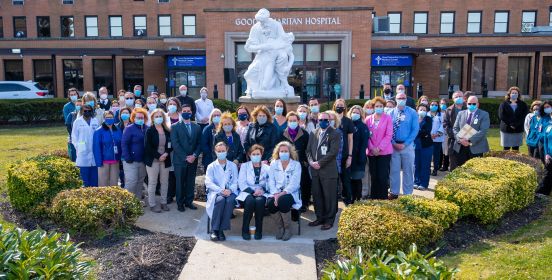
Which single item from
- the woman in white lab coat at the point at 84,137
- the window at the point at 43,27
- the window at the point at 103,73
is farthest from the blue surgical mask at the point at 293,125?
the window at the point at 43,27

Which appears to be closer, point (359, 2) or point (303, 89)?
point (303, 89)

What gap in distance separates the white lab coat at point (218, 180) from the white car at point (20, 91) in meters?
23.7

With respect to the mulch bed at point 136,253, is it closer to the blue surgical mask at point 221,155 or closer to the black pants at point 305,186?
the blue surgical mask at point 221,155

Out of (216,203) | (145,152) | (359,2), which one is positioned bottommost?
(216,203)

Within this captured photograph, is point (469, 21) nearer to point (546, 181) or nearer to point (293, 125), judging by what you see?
point (546, 181)

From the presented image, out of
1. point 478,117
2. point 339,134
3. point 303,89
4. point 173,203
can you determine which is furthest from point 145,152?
point 303,89

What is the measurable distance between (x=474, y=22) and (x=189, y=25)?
858 inches

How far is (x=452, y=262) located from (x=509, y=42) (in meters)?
33.7

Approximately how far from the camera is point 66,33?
39.3m

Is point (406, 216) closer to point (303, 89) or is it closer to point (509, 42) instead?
point (303, 89)

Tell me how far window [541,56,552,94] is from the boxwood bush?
1586 inches

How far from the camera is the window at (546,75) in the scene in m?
37.7

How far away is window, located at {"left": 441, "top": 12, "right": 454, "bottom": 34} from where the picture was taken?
3819cm

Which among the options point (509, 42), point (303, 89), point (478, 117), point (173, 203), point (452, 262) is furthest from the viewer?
point (509, 42)
